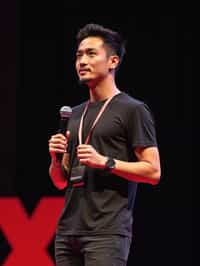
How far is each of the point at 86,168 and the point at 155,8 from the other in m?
2.33

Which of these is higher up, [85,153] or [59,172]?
[85,153]

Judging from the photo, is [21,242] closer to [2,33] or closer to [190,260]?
[190,260]

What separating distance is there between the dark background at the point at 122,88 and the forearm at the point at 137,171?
188 cm

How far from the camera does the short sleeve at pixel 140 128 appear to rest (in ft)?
7.55

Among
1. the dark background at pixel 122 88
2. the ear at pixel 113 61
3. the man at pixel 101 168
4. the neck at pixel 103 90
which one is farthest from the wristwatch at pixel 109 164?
the dark background at pixel 122 88

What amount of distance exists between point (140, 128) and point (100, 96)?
27 centimetres

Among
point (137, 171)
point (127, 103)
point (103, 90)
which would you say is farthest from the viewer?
point (103, 90)

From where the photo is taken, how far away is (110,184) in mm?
2283

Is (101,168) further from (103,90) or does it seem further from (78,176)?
(103,90)

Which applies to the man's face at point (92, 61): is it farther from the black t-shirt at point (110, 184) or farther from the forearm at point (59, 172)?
the forearm at point (59, 172)

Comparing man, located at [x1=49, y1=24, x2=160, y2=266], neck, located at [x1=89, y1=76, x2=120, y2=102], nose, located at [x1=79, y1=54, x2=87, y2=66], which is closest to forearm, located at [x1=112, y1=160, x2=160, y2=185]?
man, located at [x1=49, y1=24, x2=160, y2=266]

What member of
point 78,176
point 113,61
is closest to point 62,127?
point 78,176

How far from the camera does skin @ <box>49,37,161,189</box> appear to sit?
224cm

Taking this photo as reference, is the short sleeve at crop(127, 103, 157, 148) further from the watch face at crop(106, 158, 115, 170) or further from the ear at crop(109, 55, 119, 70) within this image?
the ear at crop(109, 55, 119, 70)
